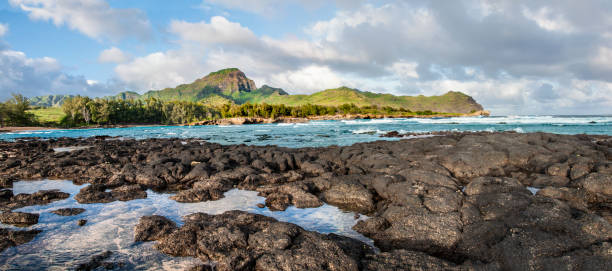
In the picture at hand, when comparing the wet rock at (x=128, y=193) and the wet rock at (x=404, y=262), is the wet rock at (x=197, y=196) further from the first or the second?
the wet rock at (x=404, y=262)

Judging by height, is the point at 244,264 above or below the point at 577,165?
below

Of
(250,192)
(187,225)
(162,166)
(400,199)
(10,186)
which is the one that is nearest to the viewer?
(187,225)

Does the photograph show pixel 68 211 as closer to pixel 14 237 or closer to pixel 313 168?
pixel 14 237

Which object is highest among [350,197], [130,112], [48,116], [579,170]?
[130,112]

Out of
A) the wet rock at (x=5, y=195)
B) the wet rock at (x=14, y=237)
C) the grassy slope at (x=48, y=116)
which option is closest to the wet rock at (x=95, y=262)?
the wet rock at (x=14, y=237)

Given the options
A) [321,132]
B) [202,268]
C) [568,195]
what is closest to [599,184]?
[568,195]

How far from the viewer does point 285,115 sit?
6870 inches

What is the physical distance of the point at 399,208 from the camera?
8.24 m

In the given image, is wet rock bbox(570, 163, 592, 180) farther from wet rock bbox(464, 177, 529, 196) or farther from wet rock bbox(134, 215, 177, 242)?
wet rock bbox(134, 215, 177, 242)

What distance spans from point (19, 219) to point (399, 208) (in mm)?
11163

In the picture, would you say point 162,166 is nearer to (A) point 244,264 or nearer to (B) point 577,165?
(A) point 244,264

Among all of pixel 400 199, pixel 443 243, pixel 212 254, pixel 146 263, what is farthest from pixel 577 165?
pixel 146 263

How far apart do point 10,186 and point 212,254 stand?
534 inches

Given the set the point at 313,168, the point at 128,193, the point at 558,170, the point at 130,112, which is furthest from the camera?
the point at 130,112
